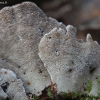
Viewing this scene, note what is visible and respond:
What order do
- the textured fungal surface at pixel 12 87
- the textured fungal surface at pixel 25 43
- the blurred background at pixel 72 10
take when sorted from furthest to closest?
the blurred background at pixel 72 10
the textured fungal surface at pixel 25 43
the textured fungal surface at pixel 12 87

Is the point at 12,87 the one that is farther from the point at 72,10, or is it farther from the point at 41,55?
the point at 72,10

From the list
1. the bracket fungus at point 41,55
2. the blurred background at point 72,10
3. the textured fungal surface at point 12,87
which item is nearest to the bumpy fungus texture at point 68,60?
the bracket fungus at point 41,55

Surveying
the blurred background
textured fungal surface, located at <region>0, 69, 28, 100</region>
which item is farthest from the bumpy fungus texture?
the blurred background

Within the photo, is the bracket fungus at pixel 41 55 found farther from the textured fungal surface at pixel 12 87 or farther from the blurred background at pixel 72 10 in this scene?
the blurred background at pixel 72 10

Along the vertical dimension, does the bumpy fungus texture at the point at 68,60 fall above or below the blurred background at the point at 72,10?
below

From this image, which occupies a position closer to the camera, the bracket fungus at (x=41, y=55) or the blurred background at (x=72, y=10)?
the bracket fungus at (x=41, y=55)

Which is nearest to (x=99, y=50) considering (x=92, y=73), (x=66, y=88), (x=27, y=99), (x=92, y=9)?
(x=92, y=73)

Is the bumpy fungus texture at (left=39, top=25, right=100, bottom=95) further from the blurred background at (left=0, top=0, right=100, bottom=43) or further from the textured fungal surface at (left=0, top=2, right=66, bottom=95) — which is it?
the blurred background at (left=0, top=0, right=100, bottom=43)

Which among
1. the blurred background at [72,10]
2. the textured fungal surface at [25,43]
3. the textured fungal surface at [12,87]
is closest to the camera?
the textured fungal surface at [12,87]
